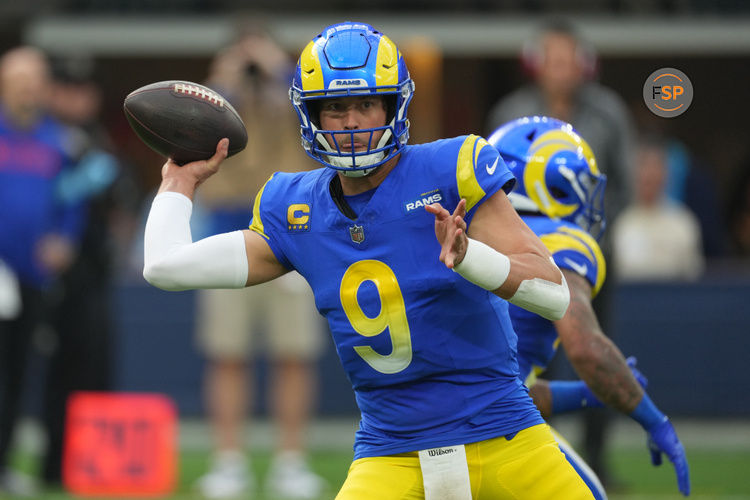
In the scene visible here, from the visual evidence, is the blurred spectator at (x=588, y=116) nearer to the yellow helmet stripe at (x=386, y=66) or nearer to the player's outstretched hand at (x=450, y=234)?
the yellow helmet stripe at (x=386, y=66)

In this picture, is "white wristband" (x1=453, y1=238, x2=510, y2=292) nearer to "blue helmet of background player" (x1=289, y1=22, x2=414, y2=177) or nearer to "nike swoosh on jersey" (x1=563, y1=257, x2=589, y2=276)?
"blue helmet of background player" (x1=289, y1=22, x2=414, y2=177)

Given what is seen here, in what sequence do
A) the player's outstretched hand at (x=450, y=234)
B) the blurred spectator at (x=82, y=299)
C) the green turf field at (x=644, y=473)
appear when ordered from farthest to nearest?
the blurred spectator at (x=82, y=299), the green turf field at (x=644, y=473), the player's outstretched hand at (x=450, y=234)

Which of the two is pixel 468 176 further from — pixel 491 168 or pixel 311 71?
pixel 311 71

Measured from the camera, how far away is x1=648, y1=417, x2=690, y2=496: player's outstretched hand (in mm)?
3504

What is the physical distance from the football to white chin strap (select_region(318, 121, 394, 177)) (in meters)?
0.32

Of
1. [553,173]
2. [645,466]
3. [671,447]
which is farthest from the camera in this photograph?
[645,466]

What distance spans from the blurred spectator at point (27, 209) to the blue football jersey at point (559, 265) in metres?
3.39

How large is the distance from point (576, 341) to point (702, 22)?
7981 millimetres

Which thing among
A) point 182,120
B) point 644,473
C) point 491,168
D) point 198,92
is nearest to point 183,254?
point 182,120

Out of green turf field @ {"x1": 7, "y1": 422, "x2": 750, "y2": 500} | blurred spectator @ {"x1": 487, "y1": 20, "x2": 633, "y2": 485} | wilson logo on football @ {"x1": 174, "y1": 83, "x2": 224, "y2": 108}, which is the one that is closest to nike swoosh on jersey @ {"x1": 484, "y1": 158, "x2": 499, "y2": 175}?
wilson logo on football @ {"x1": 174, "y1": 83, "x2": 224, "y2": 108}

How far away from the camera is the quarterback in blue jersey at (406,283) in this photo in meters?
3.01

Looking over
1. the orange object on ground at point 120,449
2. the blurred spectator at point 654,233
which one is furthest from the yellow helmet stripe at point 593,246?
the blurred spectator at point 654,233

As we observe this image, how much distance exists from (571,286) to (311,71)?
3.04ft

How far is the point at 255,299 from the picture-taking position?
6457 mm
